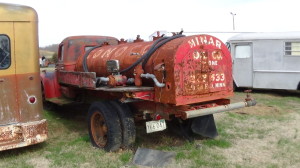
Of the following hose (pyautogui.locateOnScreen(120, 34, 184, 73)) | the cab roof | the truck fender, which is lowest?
the truck fender

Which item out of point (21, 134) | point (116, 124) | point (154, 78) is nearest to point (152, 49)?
point (154, 78)

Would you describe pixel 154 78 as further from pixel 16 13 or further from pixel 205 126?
pixel 16 13

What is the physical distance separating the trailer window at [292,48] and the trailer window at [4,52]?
33.6ft

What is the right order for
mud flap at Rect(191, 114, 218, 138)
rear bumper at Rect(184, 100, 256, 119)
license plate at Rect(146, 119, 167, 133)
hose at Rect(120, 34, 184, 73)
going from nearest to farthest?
1. rear bumper at Rect(184, 100, 256, 119)
2. license plate at Rect(146, 119, 167, 133)
3. hose at Rect(120, 34, 184, 73)
4. mud flap at Rect(191, 114, 218, 138)

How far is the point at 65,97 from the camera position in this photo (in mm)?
8227

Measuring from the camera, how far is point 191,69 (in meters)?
4.81

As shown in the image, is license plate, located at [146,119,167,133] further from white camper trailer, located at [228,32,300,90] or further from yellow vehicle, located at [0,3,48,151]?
white camper trailer, located at [228,32,300,90]

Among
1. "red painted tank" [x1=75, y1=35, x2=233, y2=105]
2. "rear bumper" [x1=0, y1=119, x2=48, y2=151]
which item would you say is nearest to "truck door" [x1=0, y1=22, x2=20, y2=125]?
"rear bumper" [x1=0, y1=119, x2=48, y2=151]

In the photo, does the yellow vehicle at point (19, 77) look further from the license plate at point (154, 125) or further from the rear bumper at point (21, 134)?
the license plate at point (154, 125)

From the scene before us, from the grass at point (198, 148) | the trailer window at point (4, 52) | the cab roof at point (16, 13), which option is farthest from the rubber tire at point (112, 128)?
the cab roof at point (16, 13)

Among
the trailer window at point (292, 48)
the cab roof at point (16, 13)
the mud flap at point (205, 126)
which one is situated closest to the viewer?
the cab roof at point (16, 13)

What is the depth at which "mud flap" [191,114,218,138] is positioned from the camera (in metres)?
6.01

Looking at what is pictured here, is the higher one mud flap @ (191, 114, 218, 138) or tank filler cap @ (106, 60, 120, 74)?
tank filler cap @ (106, 60, 120, 74)

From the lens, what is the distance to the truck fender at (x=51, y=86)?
841 cm
